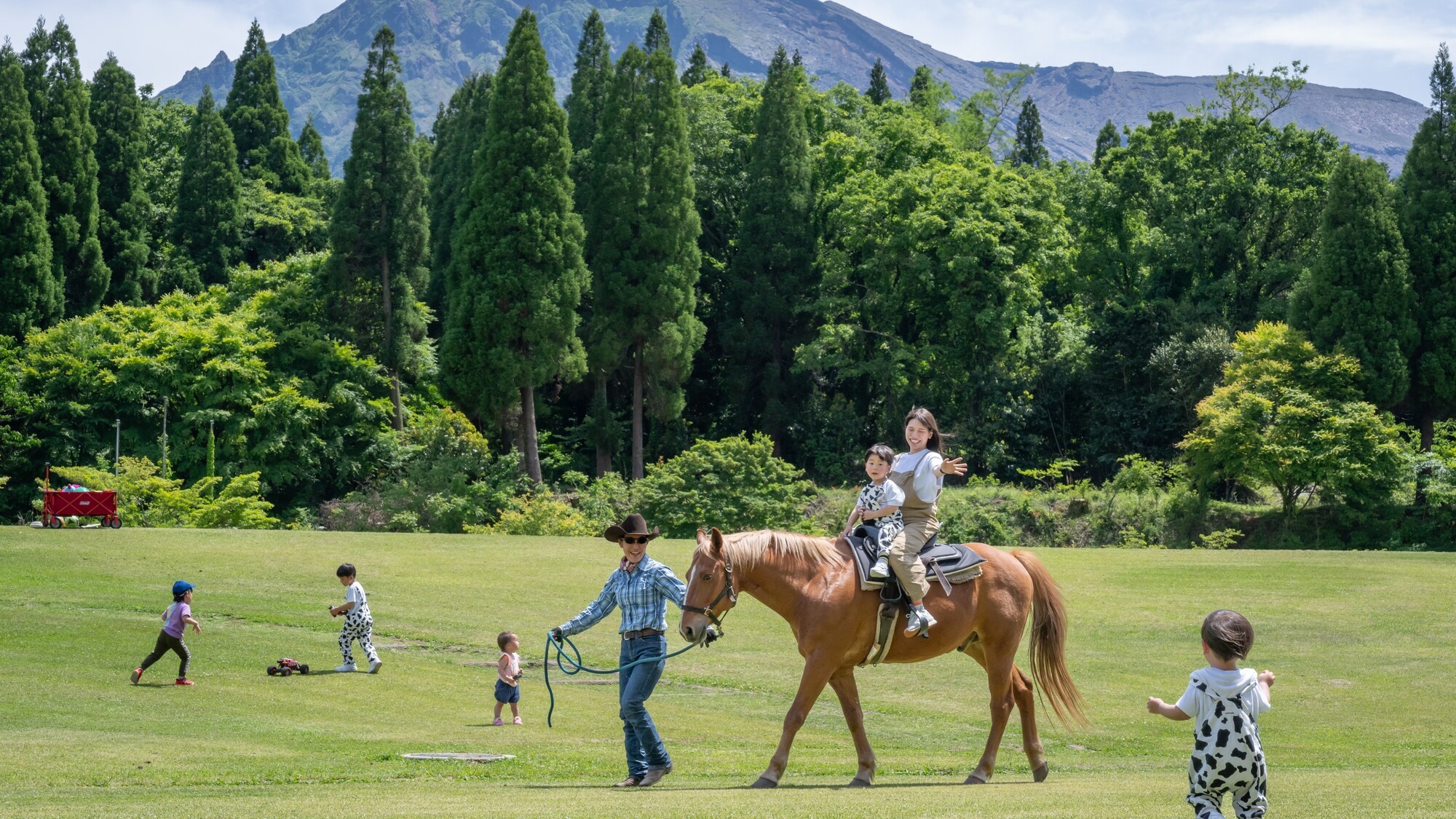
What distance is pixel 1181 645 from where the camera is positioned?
20.7m

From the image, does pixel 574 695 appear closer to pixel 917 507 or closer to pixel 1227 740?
pixel 917 507

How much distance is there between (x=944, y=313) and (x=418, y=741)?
125 feet

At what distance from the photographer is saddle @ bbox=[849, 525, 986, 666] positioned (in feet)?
37.1

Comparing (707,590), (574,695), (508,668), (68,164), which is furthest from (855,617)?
(68,164)

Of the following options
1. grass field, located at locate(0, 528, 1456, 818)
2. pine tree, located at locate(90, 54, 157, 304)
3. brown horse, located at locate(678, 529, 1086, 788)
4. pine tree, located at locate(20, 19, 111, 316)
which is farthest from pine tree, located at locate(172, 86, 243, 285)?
brown horse, located at locate(678, 529, 1086, 788)

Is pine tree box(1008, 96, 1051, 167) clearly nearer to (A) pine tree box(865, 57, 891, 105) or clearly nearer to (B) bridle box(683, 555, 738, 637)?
(A) pine tree box(865, 57, 891, 105)

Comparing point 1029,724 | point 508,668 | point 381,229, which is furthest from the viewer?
point 381,229

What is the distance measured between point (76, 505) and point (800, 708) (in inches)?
912

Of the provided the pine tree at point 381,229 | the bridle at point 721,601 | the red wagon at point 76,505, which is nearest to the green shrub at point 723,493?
the pine tree at point 381,229

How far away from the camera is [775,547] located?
436 inches

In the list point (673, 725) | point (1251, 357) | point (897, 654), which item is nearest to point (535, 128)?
point (1251, 357)

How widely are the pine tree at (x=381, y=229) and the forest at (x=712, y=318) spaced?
0.36 feet

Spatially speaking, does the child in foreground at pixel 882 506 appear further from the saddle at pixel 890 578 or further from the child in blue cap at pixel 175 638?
the child in blue cap at pixel 175 638

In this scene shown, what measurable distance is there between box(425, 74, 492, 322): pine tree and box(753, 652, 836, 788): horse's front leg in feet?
143
